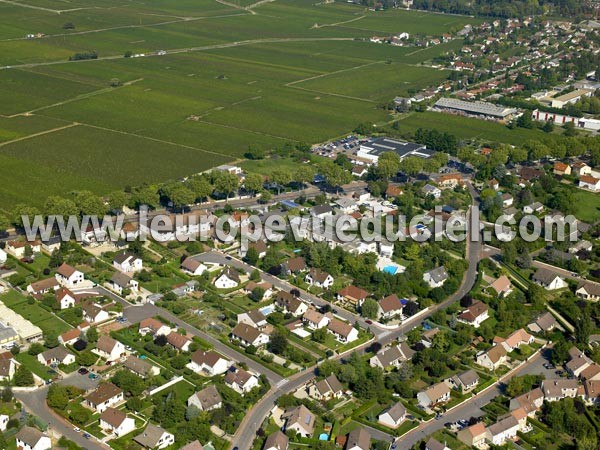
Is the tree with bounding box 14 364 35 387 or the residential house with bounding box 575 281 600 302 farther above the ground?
the tree with bounding box 14 364 35 387

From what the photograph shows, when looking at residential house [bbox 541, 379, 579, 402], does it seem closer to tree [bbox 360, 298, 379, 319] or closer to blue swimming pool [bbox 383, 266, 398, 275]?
tree [bbox 360, 298, 379, 319]

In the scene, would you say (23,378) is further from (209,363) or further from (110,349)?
(209,363)

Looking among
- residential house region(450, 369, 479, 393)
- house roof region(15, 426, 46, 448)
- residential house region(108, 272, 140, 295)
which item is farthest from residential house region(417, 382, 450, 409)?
residential house region(108, 272, 140, 295)

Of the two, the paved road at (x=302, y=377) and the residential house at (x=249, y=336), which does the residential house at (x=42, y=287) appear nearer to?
the paved road at (x=302, y=377)

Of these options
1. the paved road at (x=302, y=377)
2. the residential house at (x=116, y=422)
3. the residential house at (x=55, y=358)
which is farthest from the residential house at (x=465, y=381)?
the residential house at (x=55, y=358)

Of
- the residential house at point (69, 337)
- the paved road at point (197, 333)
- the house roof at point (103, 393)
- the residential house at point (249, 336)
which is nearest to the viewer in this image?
the house roof at point (103, 393)

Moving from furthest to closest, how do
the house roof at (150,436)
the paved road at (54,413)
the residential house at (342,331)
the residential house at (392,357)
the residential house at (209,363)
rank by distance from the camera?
the residential house at (342,331) → the residential house at (392,357) → the residential house at (209,363) → the paved road at (54,413) → the house roof at (150,436)
